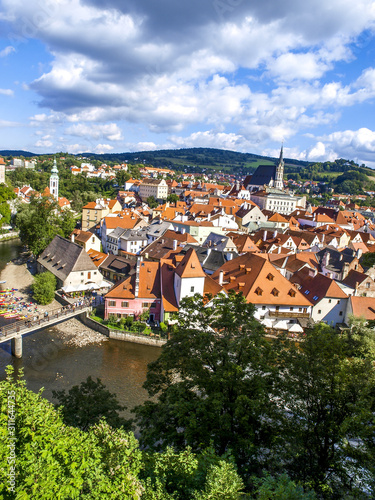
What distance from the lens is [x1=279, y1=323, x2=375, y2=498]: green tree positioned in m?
11.0

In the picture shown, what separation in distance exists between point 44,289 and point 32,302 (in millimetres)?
2453

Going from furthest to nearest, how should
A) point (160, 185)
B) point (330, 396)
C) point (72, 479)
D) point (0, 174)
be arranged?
point (160, 185)
point (0, 174)
point (330, 396)
point (72, 479)

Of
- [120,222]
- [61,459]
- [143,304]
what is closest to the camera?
[61,459]

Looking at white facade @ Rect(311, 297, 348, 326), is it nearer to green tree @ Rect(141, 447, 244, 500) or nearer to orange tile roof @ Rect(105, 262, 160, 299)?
orange tile roof @ Rect(105, 262, 160, 299)

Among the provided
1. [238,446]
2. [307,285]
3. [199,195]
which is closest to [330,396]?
[238,446]

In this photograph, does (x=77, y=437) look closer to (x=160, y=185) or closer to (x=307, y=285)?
(x=307, y=285)

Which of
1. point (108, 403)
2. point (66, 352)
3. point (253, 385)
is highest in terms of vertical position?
point (253, 385)

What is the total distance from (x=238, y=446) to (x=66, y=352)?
72.4 feet

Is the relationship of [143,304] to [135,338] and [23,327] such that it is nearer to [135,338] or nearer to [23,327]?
[135,338]

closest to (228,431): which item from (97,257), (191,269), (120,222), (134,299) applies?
(191,269)

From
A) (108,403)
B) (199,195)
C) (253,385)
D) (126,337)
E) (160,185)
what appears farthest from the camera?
(160,185)

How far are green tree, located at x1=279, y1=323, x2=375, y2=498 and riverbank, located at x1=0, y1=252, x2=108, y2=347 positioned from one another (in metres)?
23.3

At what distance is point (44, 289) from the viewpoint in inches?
1545

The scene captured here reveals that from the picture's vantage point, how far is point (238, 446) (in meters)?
11.8
